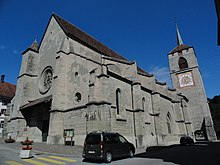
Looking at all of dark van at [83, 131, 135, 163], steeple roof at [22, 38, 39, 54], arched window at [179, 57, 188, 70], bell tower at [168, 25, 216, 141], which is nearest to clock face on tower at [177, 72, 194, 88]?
bell tower at [168, 25, 216, 141]

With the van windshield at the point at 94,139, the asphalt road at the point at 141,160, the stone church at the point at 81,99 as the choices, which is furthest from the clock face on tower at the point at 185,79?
the van windshield at the point at 94,139

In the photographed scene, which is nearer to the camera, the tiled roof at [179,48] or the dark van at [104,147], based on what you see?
the dark van at [104,147]

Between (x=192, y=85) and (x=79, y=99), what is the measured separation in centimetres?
2989

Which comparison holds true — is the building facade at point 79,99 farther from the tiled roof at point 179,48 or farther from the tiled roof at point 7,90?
the tiled roof at point 179,48

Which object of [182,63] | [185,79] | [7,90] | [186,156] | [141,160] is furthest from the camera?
[182,63]

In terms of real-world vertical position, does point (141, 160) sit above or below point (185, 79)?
below

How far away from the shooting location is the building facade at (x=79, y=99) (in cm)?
1458

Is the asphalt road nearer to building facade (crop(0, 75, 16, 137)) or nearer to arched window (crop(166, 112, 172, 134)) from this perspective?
arched window (crop(166, 112, 172, 134))

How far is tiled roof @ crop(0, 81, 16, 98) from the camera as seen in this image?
34.5m

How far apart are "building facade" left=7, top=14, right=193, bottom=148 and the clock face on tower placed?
45.0ft

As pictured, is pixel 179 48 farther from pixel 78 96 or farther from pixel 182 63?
pixel 78 96

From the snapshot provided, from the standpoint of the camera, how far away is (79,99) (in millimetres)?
16281

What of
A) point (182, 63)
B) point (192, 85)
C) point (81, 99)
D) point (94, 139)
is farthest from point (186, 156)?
point (182, 63)

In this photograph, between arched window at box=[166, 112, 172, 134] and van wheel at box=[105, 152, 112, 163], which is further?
arched window at box=[166, 112, 172, 134]
